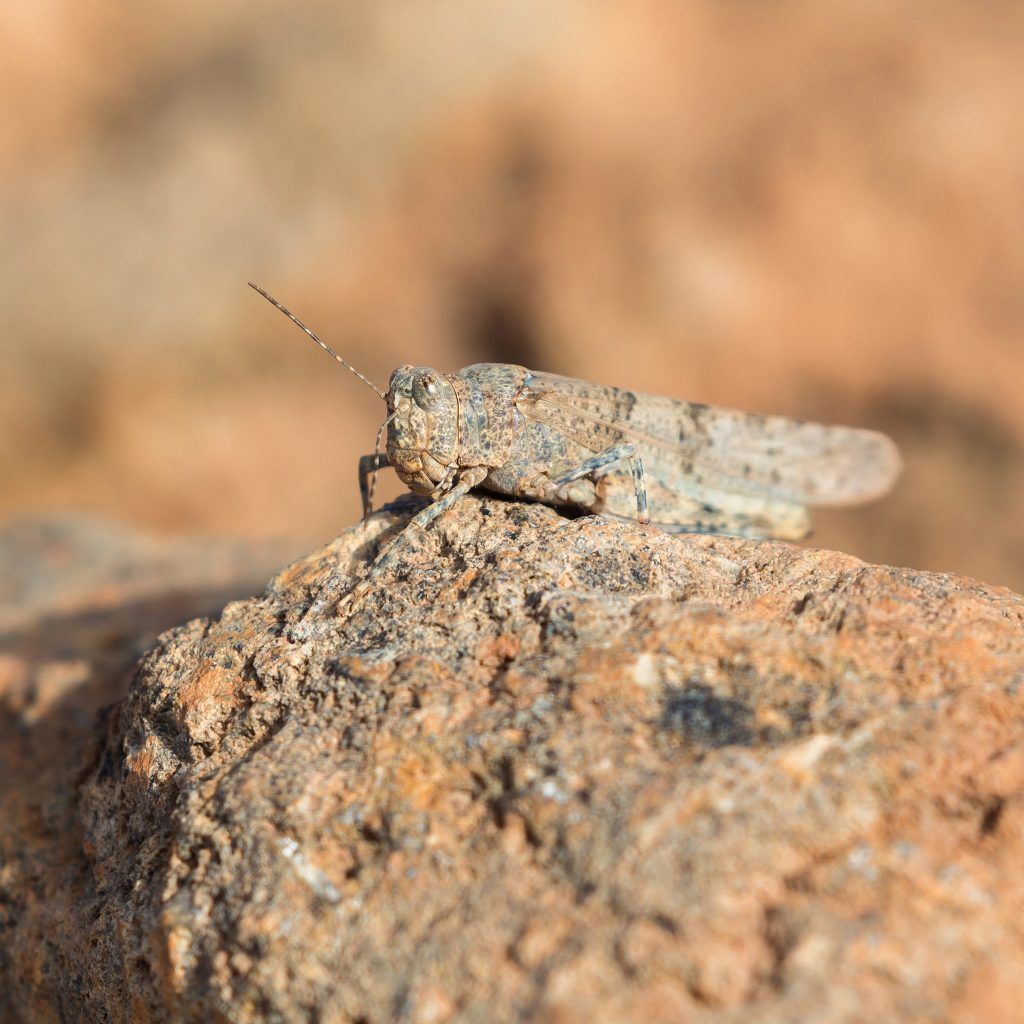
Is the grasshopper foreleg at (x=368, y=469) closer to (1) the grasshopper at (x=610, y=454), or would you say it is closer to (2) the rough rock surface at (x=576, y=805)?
(1) the grasshopper at (x=610, y=454)

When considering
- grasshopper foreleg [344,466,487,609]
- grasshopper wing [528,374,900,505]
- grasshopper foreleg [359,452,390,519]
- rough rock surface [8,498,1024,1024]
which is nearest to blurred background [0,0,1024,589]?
grasshopper wing [528,374,900,505]

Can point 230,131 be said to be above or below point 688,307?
above

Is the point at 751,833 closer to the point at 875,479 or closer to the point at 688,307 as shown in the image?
the point at 875,479

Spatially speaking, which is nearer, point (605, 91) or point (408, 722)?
point (408, 722)

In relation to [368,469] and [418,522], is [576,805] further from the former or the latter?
[368,469]

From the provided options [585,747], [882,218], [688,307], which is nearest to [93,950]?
[585,747]

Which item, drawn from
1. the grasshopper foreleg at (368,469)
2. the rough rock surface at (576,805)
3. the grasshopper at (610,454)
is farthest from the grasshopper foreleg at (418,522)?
the grasshopper foreleg at (368,469)

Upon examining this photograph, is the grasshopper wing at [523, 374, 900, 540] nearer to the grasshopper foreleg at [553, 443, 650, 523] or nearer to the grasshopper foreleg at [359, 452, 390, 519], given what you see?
the grasshopper foreleg at [553, 443, 650, 523]
